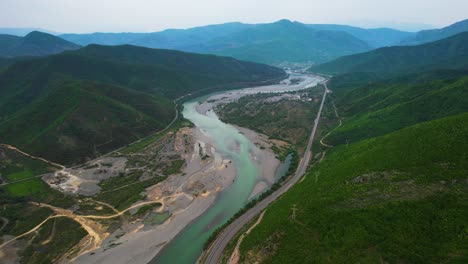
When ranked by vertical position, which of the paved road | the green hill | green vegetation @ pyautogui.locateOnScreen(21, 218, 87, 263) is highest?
the green hill

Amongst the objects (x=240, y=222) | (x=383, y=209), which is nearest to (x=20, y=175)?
(x=240, y=222)

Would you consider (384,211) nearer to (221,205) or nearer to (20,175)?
(221,205)

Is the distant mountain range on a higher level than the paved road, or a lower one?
higher

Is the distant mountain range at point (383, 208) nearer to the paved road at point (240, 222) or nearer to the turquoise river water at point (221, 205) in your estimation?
the paved road at point (240, 222)

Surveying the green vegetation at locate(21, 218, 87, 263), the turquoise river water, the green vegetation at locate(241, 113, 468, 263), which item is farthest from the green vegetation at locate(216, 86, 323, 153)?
the green vegetation at locate(21, 218, 87, 263)

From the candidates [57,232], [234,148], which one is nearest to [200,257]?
[57,232]

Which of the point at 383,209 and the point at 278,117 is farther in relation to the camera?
the point at 278,117

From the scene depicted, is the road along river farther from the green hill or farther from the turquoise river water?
the green hill

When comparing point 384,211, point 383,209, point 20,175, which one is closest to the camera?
point 384,211

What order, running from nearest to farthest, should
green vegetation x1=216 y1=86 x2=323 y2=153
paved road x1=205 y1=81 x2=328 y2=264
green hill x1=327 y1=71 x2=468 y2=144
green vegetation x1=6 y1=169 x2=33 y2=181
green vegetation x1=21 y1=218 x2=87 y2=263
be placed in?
1. paved road x1=205 y1=81 x2=328 y2=264
2. green vegetation x1=21 y1=218 x2=87 y2=263
3. green vegetation x1=6 y1=169 x2=33 y2=181
4. green hill x1=327 y1=71 x2=468 y2=144
5. green vegetation x1=216 y1=86 x2=323 y2=153
